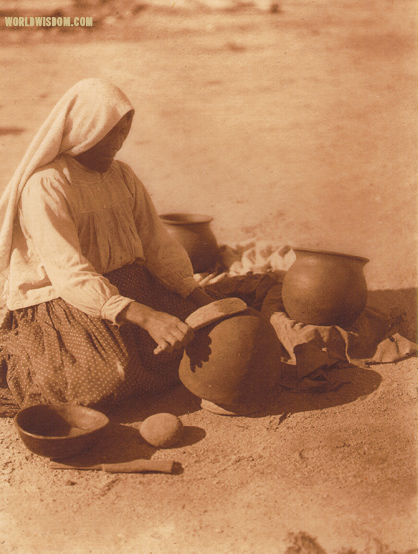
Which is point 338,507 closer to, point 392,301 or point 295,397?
point 295,397

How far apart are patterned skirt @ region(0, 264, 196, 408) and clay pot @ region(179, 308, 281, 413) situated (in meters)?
0.38

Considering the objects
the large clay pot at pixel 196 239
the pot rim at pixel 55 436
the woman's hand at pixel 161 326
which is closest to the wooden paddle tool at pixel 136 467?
the pot rim at pixel 55 436

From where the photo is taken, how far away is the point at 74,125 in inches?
122

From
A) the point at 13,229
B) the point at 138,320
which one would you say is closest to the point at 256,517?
the point at 138,320

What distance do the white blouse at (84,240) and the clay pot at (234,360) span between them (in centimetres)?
50

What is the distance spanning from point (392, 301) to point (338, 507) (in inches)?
105

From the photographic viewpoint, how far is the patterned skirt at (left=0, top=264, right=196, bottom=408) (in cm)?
303

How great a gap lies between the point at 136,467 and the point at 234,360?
0.74m

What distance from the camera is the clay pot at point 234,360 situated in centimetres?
284

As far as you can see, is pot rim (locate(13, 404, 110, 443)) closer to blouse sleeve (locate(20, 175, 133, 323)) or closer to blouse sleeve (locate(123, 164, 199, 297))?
blouse sleeve (locate(20, 175, 133, 323))

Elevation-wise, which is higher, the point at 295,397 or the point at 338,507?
the point at 338,507

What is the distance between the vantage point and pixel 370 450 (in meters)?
2.87

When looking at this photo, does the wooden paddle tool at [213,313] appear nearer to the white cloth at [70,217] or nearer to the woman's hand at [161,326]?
the woman's hand at [161,326]

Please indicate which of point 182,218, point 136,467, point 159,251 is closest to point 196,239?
point 182,218
